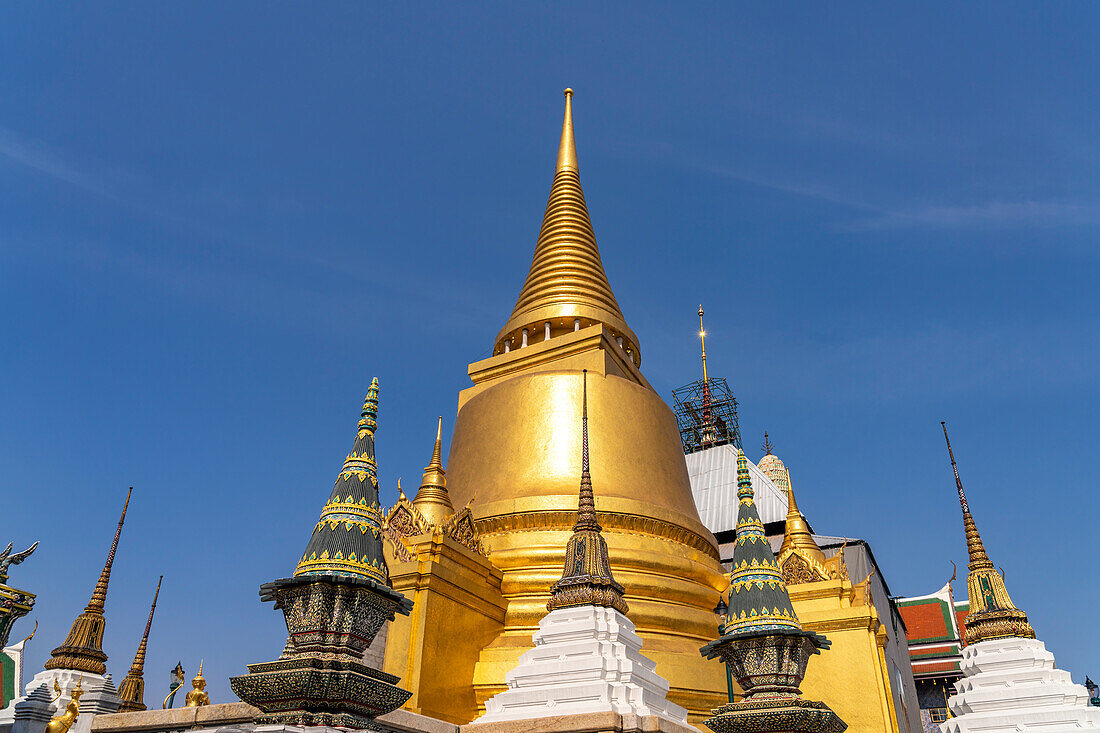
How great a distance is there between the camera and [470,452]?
53.6ft

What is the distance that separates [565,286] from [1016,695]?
12821mm

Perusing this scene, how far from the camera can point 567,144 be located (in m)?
24.8

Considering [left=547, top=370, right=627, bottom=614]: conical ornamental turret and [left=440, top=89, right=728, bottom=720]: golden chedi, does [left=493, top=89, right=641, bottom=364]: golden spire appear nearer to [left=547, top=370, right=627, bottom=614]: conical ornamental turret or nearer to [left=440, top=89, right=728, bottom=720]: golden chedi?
[left=440, top=89, right=728, bottom=720]: golden chedi

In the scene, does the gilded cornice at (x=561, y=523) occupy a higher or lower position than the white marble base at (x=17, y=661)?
higher

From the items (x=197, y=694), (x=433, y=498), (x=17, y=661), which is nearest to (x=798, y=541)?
(x=433, y=498)

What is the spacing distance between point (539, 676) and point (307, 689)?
391 cm

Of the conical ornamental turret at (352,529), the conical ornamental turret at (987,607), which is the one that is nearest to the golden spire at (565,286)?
the conical ornamental turret at (987,607)

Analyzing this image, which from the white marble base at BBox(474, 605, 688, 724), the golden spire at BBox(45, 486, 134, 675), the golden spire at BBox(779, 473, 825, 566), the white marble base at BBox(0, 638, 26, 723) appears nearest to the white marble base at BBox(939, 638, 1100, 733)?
the golden spire at BBox(779, 473, 825, 566)

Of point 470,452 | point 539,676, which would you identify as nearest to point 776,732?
point 539,676

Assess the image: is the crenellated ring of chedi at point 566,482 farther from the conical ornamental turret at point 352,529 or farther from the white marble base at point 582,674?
the conical ornamental turret at point 352,529

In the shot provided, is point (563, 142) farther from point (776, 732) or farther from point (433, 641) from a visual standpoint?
point (776, 732)

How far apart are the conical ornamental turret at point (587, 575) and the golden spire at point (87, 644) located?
324 inches

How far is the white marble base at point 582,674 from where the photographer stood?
7719 mm

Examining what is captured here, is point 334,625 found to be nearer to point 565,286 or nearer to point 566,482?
point 566,482
